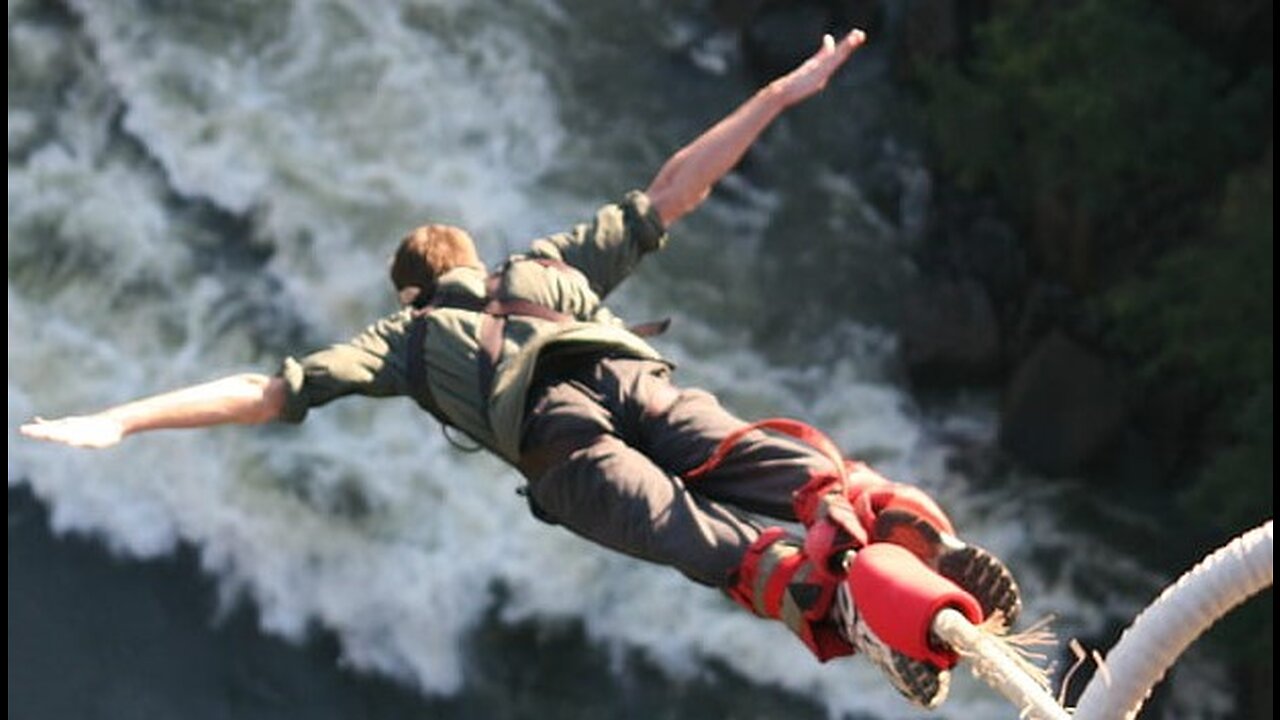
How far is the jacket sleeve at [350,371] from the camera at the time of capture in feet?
18.0

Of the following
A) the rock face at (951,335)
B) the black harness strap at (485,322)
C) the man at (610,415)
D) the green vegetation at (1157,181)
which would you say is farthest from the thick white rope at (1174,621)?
the rock face at (951,335)

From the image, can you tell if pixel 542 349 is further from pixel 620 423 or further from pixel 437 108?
pixel 437 108

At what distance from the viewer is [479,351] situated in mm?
5648

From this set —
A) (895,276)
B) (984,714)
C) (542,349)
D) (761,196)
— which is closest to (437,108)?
(761,196)

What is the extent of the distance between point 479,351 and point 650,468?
0.51 m

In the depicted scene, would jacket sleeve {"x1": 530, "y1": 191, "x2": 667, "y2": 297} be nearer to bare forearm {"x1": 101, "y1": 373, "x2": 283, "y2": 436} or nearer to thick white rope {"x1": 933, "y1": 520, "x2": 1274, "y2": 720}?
bare forearm {"x1": 101, "y1": 373, "x2": 283, "y2": 436}

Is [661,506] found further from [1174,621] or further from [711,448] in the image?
[1174,621]

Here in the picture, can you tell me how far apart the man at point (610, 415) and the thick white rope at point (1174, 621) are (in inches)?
39.7

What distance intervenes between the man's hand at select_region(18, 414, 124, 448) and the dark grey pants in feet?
3.19

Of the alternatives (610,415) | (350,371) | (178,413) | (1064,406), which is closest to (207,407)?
(178,413)

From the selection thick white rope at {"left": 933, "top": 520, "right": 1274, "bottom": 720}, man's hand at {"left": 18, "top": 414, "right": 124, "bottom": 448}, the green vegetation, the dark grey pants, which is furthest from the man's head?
the green vegetation

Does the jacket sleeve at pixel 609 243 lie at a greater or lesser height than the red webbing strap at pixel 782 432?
greater

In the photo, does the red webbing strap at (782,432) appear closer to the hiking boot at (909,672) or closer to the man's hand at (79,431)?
the hiking boot at (909,672)

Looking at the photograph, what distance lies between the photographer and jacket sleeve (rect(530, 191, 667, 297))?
6.00 metres
